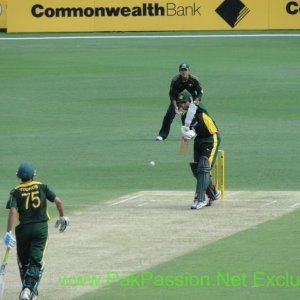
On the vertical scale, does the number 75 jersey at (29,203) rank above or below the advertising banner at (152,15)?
above

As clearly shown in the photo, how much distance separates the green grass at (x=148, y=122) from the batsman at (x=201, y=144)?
1659 mm

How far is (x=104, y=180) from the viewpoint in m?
24.5

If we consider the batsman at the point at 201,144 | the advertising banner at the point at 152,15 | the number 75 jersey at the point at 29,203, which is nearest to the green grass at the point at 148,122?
the advertising banner at the point at 152,15

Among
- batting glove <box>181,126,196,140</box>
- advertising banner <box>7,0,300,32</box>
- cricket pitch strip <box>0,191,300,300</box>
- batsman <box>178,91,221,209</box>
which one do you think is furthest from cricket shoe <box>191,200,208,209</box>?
advertising banner <box>7,0,300,32</box>

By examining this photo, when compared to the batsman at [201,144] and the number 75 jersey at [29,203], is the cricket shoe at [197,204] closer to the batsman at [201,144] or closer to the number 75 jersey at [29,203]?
the batsman at [201,144]

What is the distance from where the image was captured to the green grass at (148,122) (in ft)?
58.8

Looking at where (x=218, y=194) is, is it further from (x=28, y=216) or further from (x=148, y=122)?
(x=148, y=122)

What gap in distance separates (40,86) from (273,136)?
11.7 meters

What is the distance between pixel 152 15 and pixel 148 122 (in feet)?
55.7

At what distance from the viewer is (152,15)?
162 feet

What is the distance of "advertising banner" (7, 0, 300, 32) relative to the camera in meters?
48.8

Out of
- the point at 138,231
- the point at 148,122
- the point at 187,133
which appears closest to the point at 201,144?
the point at 187,133

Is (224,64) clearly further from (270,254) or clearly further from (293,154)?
(270,254)

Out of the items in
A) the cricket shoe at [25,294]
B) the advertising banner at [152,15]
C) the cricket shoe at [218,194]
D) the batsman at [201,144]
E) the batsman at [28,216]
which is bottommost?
the advertising banner at [152,15]
